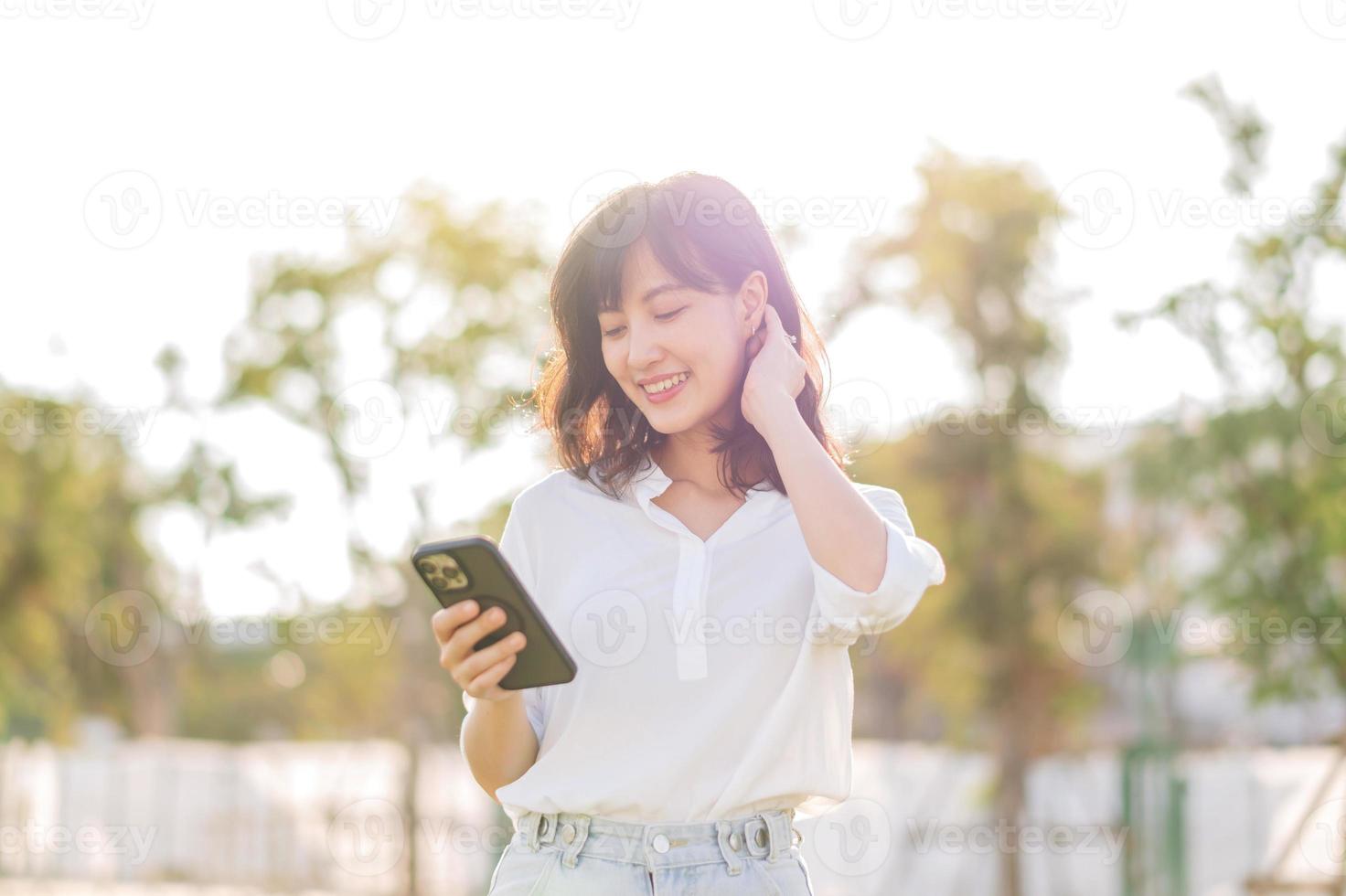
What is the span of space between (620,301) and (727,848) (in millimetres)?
892

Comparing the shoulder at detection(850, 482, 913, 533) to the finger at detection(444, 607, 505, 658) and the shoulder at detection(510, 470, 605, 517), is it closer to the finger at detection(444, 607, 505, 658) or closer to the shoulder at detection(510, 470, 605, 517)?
the shoulder at detection(510, 470, 605, 517)

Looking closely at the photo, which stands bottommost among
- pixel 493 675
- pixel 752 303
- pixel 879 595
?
pixel 493 675

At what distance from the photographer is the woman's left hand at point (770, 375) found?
2293 mm

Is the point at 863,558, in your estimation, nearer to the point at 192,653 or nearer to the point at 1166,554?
the point at 1166,554

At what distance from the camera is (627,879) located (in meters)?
2.18

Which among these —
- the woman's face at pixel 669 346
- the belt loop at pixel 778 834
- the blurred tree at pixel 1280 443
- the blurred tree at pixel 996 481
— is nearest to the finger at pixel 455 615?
the woman's face at pixel 669 346

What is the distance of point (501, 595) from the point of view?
2.20m

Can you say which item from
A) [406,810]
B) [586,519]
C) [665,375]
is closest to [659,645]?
[586,519]

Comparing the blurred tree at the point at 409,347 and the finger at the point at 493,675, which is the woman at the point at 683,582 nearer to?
the finger at the point at 493,675

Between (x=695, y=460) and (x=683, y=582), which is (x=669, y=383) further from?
(x=683, y=582)

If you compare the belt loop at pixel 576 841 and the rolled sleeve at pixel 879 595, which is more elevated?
the rolled sleeve at pixel 879 595

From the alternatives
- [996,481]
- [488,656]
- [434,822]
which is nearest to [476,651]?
[488,656]

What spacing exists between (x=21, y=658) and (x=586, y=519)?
1197cm

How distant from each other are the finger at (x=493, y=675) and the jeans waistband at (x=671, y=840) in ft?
0.75
